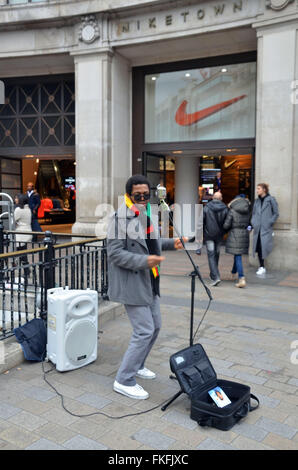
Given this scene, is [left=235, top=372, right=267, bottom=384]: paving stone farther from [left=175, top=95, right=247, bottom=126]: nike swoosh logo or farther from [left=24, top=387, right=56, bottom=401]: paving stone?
[left=175, top=95, right=247, bottom=126]: nike swoosh logo

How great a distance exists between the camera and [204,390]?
12.0ft

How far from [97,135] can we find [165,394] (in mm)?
9958

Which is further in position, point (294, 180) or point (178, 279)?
point (294, 180)

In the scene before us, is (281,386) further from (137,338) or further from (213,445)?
(137,338)

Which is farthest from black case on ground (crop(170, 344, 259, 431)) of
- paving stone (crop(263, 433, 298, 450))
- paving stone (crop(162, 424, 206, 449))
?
paving stone (crop(263, 433, 298, 450))

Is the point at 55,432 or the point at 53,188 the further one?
the point at 53,188

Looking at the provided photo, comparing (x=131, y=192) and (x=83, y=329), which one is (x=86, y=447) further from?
(x=131, y=192)

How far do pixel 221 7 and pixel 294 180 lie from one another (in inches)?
186

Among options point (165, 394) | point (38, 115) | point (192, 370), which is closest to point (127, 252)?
point (192, 370)

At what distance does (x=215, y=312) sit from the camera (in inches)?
263

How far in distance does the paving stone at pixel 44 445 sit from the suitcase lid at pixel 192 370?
1.09m

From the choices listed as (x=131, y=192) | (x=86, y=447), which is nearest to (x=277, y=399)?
(x=86, y=447)

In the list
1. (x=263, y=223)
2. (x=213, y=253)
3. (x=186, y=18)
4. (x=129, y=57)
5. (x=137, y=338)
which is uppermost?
(x=186, y=18)

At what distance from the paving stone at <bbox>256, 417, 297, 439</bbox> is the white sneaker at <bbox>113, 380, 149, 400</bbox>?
0.99 meters
